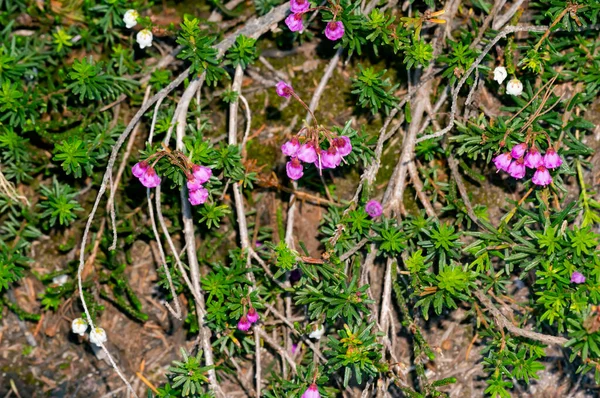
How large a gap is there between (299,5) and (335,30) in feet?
0.89

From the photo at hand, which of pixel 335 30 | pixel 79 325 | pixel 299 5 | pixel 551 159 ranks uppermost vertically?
pixel 299 5

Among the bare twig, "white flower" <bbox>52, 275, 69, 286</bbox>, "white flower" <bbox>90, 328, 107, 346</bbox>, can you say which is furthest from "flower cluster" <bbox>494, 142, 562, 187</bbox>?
"white flower" <bbox>52, 275, 69, 286</bbox>

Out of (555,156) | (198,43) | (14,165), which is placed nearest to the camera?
(555,156)

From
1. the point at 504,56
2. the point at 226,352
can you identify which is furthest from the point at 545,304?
the point at 226,352

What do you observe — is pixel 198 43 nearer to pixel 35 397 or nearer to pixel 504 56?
pixel 504 56

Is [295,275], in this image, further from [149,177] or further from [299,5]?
[299,5]

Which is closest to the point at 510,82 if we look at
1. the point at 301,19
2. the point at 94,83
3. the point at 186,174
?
the point at 301,19

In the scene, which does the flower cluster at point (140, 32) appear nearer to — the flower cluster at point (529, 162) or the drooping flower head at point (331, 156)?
the drooping flower head at point (331, 156)

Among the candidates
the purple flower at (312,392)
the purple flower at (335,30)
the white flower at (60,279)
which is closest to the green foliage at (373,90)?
the purple flower at (335,30)

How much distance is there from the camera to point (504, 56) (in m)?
4.62

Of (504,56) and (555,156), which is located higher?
(504,56)

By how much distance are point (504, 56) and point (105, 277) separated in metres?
3.07

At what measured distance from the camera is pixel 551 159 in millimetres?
4258

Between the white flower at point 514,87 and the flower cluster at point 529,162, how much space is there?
0.41 meters
